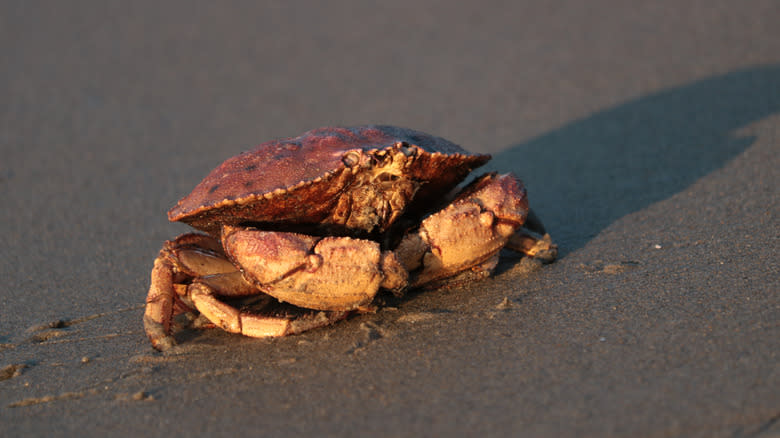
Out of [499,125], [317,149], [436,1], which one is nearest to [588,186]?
[499,125]

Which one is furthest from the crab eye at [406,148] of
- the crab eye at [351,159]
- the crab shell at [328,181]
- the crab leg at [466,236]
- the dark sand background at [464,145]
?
the dark sand background at [464,145]

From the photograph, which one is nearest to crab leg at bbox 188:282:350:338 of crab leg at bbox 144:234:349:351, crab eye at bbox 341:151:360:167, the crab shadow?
crab leg at bbox 144:234:349:351

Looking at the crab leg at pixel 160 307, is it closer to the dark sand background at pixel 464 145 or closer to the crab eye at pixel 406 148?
the dark sand background at pixel 464 145

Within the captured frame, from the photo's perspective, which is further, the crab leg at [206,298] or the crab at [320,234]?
the crab leg at [206,298]

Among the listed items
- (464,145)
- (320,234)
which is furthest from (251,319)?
(464,145)

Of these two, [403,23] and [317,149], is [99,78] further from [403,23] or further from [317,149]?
[317,149]

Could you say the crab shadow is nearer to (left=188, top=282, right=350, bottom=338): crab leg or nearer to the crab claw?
the crab claw

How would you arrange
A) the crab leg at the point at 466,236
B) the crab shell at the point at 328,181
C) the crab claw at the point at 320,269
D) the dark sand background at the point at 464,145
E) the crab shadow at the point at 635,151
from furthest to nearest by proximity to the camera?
the crab shadow at the point at 635,151
the crab leg at the point at 466,236
the crab shell at the point at 328,181
the crab claw at the point at 320,269
the dark sand background at the point at 464,145
